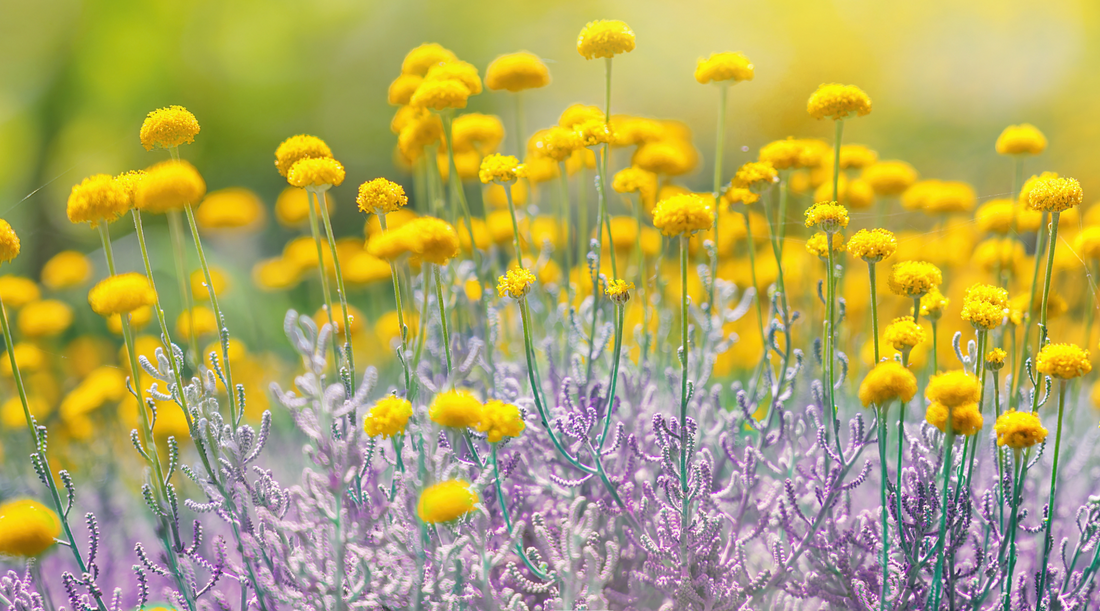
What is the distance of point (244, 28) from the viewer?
117 inches

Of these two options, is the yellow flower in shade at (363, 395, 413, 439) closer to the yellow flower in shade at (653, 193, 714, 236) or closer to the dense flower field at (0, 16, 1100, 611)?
the dense flower field at (0, 16, 1100, 611)

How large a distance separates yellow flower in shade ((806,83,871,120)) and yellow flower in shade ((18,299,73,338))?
1518mm

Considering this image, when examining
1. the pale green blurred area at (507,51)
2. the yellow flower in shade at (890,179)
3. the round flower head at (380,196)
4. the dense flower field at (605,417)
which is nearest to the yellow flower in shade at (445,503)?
the dense flower field at (605,417)

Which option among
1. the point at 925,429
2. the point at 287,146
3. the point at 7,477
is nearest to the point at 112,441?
the point at 7,477

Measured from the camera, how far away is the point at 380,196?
0.83 meters

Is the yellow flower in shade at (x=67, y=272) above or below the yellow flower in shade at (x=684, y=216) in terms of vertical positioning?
below

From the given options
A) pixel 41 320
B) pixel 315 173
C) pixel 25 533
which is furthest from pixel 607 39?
pixel 41 320

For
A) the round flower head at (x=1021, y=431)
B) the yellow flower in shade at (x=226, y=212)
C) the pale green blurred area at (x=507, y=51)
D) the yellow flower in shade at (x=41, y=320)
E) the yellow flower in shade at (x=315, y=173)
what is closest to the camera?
the round flower head at (x=1021, y=431)

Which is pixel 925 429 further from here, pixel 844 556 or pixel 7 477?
pixel 7 477

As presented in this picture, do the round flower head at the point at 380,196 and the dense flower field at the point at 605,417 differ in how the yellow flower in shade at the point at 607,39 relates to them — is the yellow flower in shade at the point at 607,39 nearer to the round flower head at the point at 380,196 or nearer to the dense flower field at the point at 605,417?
the dense flower field at the point at 605,417

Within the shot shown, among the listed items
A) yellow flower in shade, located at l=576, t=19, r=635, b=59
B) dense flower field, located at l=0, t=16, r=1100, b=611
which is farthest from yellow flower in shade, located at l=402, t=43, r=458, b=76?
yellow flower in shade, located at l=576, t=19, r=635, b=59

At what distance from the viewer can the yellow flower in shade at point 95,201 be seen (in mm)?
746

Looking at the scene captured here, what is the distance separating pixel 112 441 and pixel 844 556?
4.62 feet

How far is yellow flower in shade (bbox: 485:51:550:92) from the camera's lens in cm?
104
